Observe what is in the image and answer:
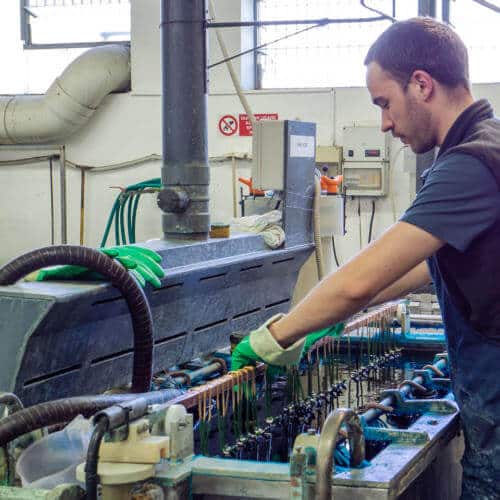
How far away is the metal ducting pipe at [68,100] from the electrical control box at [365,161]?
172cm

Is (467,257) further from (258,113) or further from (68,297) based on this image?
(258,113)

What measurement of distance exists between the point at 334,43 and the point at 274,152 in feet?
10.4

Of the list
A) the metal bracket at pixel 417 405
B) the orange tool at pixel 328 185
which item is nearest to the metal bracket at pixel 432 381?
the metal bracket at pixel 417 405

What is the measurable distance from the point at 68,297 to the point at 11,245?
4885mm

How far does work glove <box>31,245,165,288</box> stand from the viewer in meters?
2.02

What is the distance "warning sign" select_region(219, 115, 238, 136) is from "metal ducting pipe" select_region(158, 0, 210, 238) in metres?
3.12

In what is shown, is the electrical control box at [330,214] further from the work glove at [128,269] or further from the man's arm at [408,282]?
the man's arm at [408,282]

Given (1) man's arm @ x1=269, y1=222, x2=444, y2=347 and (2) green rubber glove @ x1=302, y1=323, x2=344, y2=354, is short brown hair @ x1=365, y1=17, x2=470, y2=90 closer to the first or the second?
(1) man's arm @ x1=269, y1=222, x2=444, y2=347

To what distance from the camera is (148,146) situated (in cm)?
616

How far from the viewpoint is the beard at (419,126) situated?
1515 mm

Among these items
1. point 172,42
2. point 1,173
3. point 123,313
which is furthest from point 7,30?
point 123,313

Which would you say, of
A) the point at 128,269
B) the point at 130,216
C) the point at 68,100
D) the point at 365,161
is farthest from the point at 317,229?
the point at 68,100

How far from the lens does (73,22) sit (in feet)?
21.4

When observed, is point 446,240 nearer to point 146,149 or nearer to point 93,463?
point 93,463
